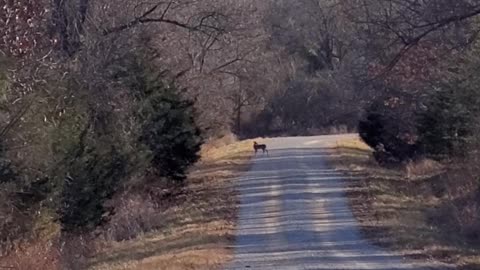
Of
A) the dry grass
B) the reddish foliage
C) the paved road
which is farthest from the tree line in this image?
→ the paved road

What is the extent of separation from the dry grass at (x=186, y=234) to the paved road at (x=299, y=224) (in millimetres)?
452

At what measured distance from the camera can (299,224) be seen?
25531mm

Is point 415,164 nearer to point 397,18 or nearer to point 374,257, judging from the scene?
point 374,257

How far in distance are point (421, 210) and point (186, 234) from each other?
22.3 ft

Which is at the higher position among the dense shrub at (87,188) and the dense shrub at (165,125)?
the dense shrub at (165,125)

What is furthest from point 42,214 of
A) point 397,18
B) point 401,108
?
point 401,108

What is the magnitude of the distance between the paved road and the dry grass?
1.48 feet

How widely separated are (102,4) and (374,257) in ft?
39.6

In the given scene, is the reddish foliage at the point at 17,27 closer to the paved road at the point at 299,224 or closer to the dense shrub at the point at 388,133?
the paved road at the point at 299,224

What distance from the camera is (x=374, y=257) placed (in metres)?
19.9

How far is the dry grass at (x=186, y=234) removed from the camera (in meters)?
20.0

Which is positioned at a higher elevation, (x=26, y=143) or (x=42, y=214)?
(x=26, y=143)

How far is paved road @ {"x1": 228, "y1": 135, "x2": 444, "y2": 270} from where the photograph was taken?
19.3 meters

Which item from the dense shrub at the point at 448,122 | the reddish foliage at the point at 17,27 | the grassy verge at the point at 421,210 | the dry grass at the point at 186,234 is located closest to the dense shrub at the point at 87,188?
the dry grass at the point at 186,234
